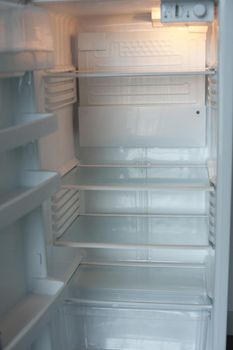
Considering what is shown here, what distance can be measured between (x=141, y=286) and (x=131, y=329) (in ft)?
0.65

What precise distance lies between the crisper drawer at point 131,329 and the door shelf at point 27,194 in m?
0.78

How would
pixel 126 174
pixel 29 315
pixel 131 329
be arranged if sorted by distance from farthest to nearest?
pixel 126 174, pixel 131 329, pixel 29 315

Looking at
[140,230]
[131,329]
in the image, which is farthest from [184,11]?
[131,329]

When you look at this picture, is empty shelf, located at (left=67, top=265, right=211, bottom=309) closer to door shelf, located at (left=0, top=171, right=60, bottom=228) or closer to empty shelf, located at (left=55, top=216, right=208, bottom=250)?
A: empty shelf, located at (left=55, top=216, right=208, bottom=250)

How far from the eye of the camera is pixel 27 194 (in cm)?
127

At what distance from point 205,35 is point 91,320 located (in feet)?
4.54

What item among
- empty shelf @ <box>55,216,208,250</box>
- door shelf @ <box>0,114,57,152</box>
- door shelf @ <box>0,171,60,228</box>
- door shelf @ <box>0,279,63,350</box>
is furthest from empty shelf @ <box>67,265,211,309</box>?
door shelf @ <box>0,114,57,152</box>

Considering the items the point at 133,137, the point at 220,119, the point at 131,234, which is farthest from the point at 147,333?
the point at 220,119

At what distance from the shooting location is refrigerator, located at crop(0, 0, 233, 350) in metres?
1.54

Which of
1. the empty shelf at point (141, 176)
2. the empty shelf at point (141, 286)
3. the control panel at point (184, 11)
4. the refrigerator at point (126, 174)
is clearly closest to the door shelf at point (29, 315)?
the refrigerator at point (126, 174)

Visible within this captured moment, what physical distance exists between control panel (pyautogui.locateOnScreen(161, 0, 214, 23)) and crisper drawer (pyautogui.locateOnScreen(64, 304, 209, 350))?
1.20 metres

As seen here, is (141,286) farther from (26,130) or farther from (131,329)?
(26,130)

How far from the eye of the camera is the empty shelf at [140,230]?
211 cm

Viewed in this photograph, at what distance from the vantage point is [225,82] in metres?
1.51
